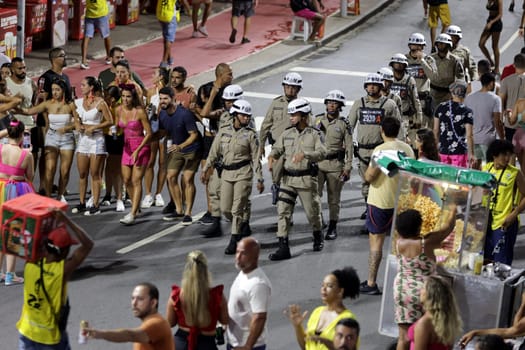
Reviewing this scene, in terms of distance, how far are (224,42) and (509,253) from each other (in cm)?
1497

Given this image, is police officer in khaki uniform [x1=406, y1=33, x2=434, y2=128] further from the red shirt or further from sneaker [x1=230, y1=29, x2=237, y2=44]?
the red shirt

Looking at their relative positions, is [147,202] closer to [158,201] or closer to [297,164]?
A: [158,201]

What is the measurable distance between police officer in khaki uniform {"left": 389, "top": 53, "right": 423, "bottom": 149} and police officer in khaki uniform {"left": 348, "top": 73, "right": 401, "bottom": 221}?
141cm

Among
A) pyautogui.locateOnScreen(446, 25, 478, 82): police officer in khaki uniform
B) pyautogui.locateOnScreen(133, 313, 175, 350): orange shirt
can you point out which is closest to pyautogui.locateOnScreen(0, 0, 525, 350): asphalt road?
pyautogui.locateOnScreen(133, 313, 175, 350): orange shirt

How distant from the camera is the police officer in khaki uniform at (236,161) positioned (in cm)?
1520

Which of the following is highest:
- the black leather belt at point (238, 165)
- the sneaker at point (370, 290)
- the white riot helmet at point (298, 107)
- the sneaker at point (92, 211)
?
the white riot helmet at point (298, 107)

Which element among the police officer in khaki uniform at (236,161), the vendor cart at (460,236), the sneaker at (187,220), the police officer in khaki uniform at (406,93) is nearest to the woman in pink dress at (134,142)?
the sneaker at (187,220)

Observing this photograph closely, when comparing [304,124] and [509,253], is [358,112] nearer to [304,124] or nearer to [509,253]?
[304,124]

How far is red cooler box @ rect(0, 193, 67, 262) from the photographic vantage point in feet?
33.2

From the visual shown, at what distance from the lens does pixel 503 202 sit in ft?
44.8

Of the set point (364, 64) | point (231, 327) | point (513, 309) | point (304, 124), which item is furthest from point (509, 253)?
point (364, 64)

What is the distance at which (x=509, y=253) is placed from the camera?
45.5 ft

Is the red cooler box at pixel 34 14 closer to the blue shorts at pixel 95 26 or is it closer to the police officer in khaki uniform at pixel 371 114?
the blue shorts at pixel 95 26

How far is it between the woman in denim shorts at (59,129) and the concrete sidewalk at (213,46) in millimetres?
6844
